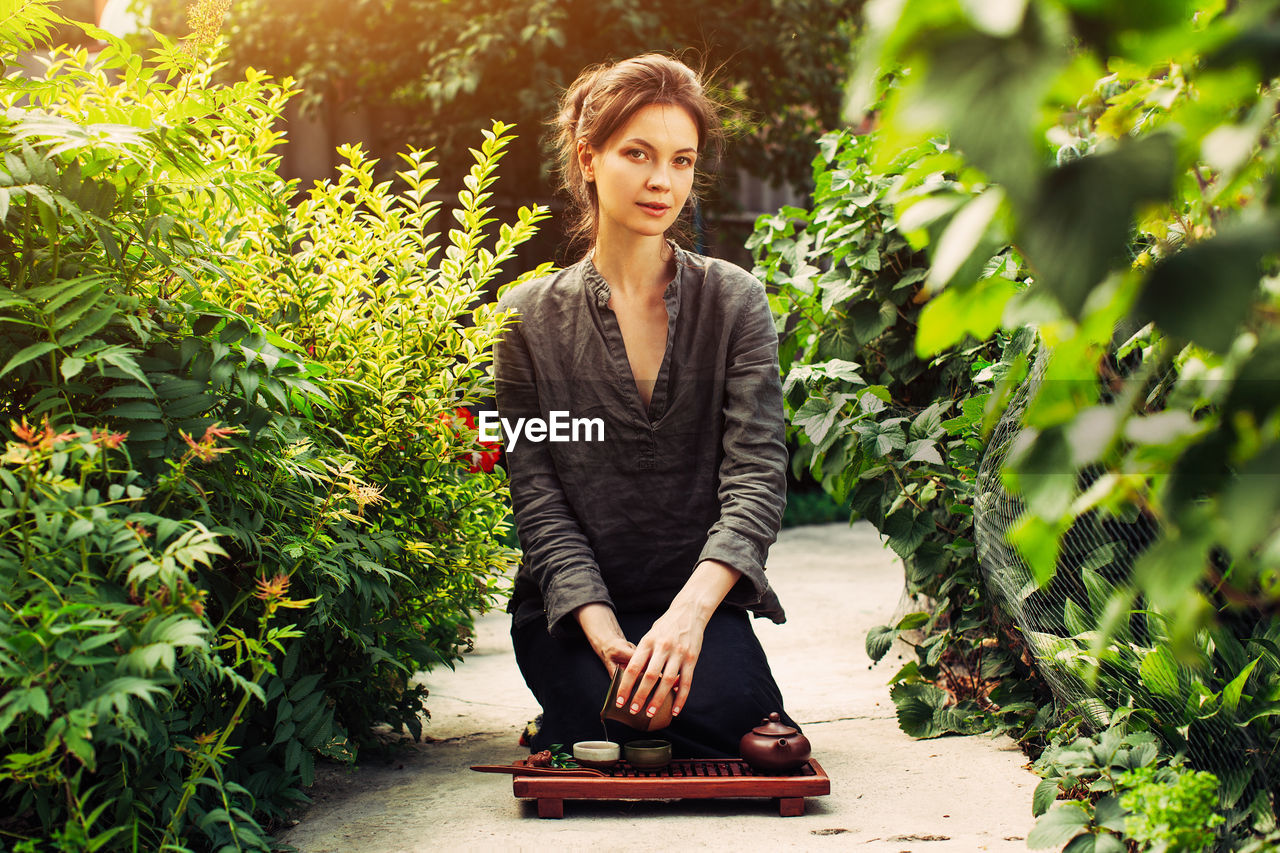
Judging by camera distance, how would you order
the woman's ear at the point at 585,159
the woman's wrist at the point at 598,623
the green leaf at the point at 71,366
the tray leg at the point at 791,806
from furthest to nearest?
the woman's ear at the point at 585,159
the woman's wrist at the point at 598,623
the tray leg at the point at 791,806
the green leaf at the point at 71,366

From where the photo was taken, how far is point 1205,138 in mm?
778

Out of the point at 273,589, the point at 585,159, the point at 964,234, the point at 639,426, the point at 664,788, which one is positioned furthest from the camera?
the point at 585,159

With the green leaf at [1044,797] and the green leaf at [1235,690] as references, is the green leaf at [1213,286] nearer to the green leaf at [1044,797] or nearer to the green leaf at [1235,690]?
the green leaf at [1235,690]

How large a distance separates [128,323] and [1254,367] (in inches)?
55.1

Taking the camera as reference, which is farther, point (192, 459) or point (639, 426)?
point (639, 426)

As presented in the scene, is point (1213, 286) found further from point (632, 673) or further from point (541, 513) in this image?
point (541, 513)

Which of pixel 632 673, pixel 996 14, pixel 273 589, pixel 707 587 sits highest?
pixel 996 14

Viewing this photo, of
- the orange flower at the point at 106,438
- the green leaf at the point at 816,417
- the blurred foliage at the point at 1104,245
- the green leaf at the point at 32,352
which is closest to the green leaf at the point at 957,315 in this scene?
the blurred foliage at the point at 1104,245

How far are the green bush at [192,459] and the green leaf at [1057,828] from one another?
3.66 ft

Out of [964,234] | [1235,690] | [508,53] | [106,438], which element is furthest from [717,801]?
[508,53]

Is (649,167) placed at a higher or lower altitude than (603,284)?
higher

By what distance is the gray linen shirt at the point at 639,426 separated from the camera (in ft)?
7.74

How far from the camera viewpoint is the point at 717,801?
202 cm

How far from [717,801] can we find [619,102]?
1481mm
